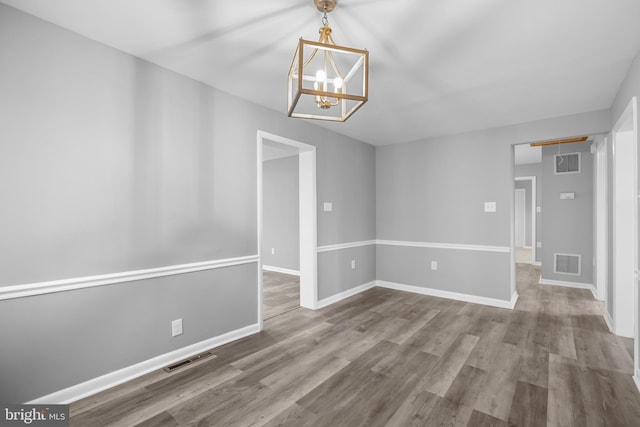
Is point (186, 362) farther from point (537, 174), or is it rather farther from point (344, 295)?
point (537, 174)

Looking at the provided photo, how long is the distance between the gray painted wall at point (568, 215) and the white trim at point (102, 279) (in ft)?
18.3

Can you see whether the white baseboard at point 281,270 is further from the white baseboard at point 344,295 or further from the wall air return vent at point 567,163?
the wall air return vent at point 567,163

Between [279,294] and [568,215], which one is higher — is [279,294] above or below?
below

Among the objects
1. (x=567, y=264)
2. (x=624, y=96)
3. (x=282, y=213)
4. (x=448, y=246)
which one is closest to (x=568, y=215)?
(x=567, y=264)

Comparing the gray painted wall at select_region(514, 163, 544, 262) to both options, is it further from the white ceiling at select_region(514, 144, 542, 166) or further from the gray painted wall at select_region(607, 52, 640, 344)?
the gray painted wall at select_region(607, 52, 640, 344)

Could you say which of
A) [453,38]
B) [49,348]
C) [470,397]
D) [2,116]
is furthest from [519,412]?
[2,116]

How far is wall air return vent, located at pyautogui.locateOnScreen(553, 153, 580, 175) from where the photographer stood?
5.10 metres

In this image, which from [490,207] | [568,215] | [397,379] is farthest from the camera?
[568,215]

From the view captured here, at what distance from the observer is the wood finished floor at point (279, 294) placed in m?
3.97

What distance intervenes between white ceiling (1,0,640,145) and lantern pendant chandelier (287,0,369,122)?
0.13m

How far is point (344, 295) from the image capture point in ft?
14.6

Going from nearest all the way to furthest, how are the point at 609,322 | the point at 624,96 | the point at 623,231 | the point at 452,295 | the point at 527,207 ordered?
the point at 624,96
the point at 623,231
the point at 609,322
the point at 452,295
the point at 527,207

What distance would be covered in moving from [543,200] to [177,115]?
6.11m

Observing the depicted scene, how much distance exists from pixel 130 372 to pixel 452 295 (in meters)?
4.10
